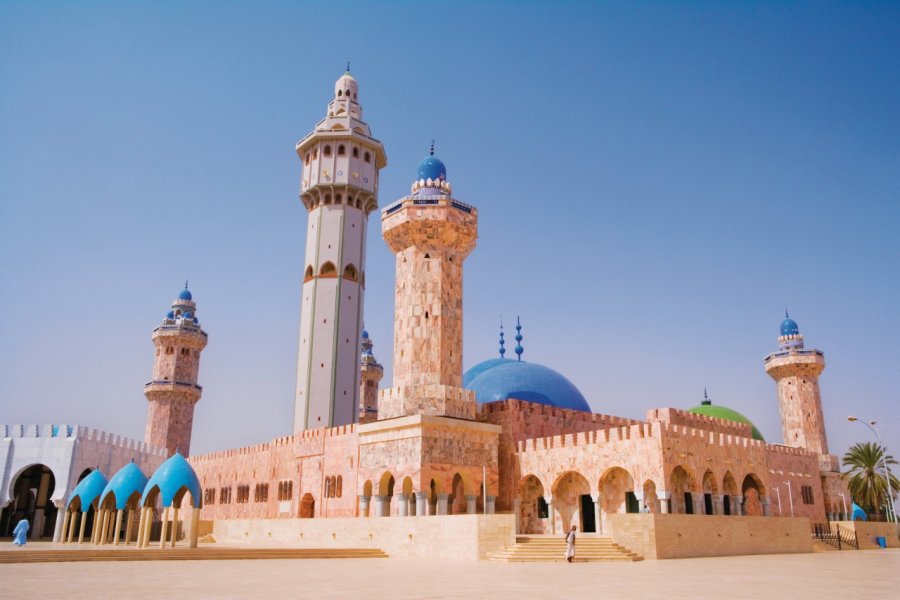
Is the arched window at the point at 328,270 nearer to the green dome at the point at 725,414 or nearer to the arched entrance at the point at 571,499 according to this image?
the arched entrance at the point at 571,499

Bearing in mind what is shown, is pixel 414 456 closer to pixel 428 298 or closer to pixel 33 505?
pixel 428 298

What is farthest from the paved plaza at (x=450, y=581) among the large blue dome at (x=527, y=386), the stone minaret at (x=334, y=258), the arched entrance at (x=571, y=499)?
the stone minaret at (x=334, y=258)

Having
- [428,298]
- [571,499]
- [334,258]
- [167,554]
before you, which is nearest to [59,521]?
[167,554]

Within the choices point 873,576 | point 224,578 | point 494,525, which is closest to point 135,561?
point 224,578

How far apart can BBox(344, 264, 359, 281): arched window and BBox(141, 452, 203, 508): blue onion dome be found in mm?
19875

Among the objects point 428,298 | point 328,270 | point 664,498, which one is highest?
point 328,270

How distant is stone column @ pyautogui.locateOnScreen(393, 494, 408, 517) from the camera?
27.1m

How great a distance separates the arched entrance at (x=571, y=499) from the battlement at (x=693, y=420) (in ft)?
15.4

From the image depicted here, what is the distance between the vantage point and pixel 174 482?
74.3 feet

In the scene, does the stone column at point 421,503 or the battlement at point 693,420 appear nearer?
the stone column at point 421,503

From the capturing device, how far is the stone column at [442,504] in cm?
2688

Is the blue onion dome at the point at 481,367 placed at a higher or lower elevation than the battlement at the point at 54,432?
higher

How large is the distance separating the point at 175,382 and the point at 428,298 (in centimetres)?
3113

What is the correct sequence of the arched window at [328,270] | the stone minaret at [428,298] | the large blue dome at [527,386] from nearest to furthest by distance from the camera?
the stone minaret at [428,298]
the large blue dome at [527,386]
the arched window at [328,270]
